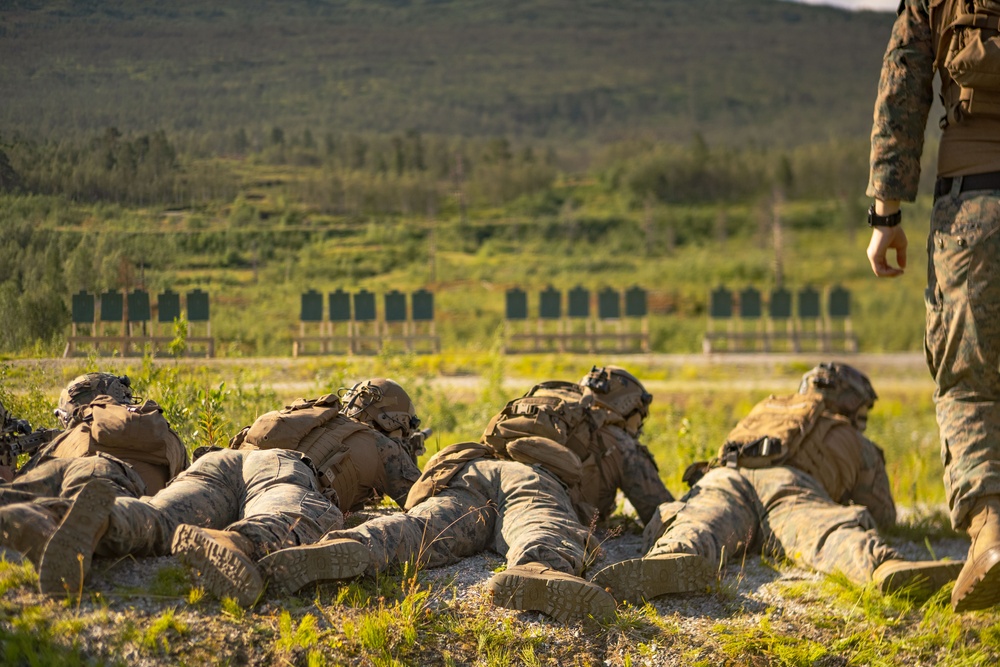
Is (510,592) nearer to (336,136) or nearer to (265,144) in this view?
(265,144)

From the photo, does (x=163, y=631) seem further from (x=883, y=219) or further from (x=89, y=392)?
(x=883, y=219)

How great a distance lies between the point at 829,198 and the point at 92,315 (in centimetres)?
4060

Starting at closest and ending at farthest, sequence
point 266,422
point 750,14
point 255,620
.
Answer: point 255,620 < point 266,422 < point 750,14

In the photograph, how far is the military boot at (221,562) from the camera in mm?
4035

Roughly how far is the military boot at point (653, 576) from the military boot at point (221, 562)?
4.69 feet

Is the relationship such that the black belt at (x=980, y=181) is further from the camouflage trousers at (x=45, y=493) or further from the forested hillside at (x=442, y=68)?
the forested hillside at (x=442, y=68)

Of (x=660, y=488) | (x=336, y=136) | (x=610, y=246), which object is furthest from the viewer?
(x=610, y=246)

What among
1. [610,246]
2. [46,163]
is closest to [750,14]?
[610,246]

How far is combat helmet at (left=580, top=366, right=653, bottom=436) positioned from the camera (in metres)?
6.73

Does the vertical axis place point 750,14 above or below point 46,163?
above

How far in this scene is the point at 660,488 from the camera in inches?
261

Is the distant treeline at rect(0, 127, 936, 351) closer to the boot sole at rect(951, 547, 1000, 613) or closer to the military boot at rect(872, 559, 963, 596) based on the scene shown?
the military boot at rect(872, 559, 963, 596)

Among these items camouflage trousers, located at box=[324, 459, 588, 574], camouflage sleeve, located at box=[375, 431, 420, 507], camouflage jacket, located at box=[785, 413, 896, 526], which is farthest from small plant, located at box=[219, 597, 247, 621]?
camouflage jacket, located at box=[785, 413, 896, 526]

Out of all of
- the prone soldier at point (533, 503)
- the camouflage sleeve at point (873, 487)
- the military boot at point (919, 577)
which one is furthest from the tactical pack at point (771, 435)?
the military boot at point (919, 577)
